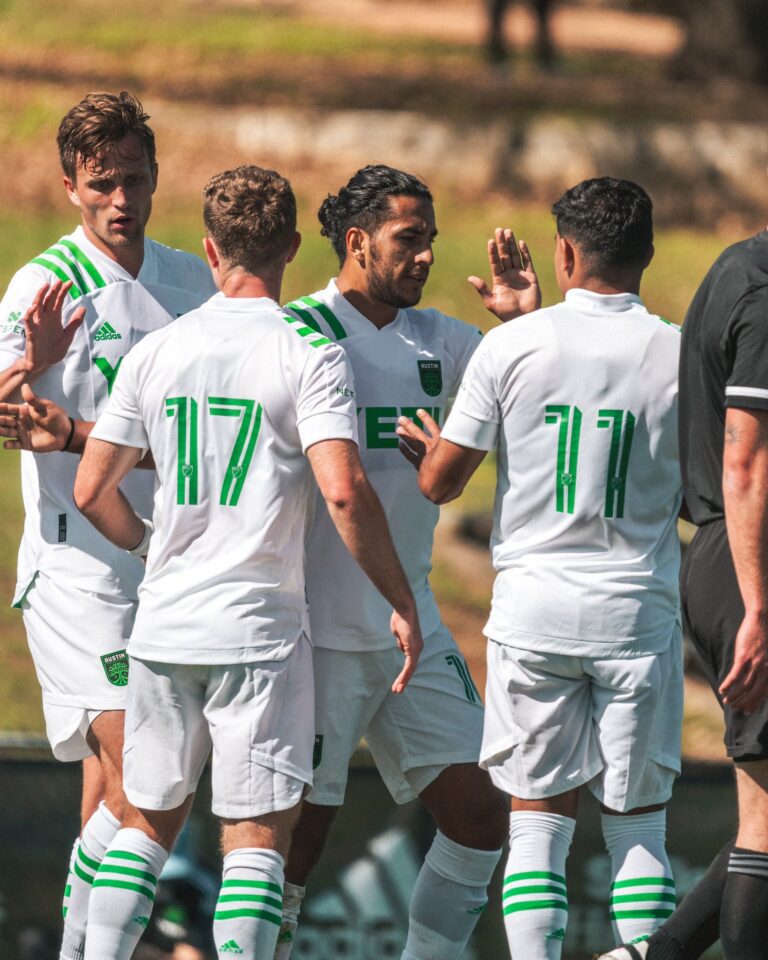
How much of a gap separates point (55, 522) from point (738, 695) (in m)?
2.11

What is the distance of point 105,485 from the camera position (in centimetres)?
443

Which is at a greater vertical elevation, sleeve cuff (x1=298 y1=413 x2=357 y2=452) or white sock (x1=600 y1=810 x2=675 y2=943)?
sleeve cuff (x1=298 y1=413 x2=357 y2=452)

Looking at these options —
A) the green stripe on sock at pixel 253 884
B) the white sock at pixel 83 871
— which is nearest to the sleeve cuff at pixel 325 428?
the green stripe on sock at pixel 253 884

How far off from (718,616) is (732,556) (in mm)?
171

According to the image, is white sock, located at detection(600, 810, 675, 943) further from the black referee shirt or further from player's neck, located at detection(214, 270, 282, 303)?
player's neck, located at detection(214, 270, 282, 303)

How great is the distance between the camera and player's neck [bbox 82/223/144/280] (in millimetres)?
4969

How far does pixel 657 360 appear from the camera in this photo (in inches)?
171

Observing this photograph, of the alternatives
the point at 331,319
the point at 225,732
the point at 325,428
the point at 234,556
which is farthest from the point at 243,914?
the point at 331,319

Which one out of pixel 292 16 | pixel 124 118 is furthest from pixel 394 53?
pixel 124 118

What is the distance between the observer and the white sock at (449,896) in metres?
4.85

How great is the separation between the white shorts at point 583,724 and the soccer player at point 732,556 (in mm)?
259

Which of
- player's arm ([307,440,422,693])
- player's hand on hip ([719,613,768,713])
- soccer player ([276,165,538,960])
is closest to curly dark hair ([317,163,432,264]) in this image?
soccer player ([276,165,538,960])

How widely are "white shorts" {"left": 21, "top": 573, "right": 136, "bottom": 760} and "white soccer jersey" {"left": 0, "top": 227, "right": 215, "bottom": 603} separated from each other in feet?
0.16

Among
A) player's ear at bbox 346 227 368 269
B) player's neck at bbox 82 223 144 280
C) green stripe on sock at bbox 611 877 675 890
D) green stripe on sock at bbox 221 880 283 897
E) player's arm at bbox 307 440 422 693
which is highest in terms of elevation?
player's ear at bbox 346 227 368 269
